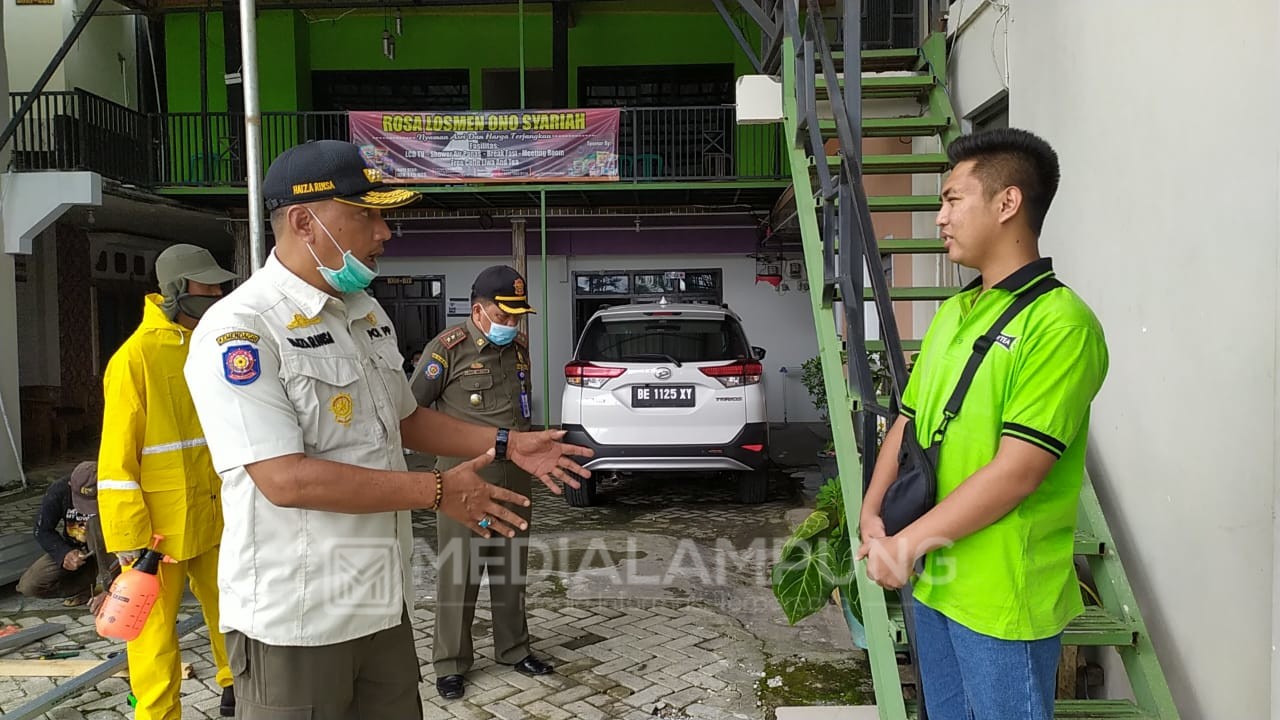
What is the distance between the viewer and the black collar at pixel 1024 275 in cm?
186

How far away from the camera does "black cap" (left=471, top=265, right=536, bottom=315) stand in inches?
161

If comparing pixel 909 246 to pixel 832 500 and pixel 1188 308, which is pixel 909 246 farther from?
pixel 1188 308

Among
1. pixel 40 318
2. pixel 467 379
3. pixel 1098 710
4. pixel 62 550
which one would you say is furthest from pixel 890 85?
pixel 40 318

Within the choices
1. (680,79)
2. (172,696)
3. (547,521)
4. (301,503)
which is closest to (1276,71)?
(301,503)

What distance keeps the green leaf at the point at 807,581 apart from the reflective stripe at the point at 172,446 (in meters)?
2.50

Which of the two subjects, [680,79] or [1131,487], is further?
[680,79]

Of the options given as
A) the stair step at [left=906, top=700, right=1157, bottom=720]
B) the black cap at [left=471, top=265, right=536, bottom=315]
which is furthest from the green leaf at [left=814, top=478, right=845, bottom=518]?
the black cap at [left=471, top=265, right=536, bottom=315]

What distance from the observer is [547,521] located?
23.8 feet

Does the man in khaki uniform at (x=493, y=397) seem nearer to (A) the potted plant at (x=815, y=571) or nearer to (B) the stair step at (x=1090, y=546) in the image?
(A) the potted plant at (x=815, y=571)

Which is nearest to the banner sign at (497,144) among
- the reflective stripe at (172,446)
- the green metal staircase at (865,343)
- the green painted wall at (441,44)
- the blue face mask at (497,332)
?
the green painted wall at (441,44)

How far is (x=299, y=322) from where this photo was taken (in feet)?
6.65

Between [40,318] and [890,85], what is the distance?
1261cm

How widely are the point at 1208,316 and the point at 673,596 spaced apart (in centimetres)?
342

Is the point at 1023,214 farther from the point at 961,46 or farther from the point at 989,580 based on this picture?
the point at 961,46
